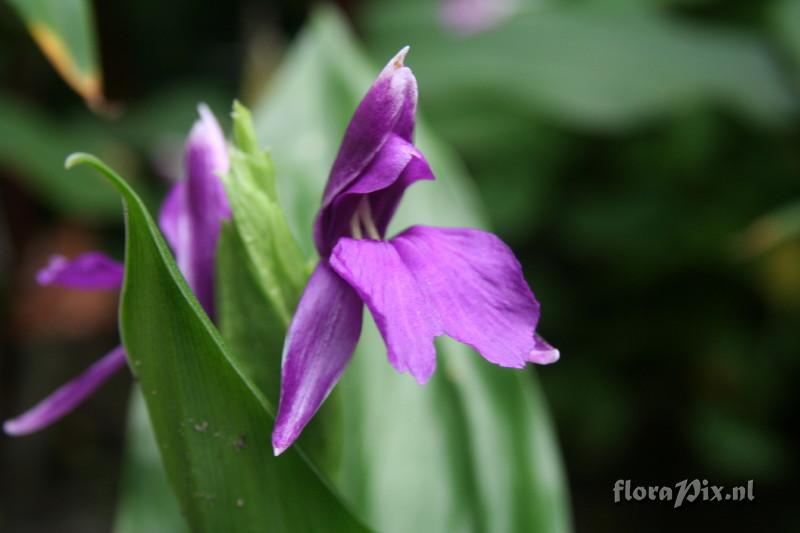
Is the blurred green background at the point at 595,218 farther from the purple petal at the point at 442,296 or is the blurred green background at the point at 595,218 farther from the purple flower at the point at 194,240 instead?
the purple petal at the point at 442,296

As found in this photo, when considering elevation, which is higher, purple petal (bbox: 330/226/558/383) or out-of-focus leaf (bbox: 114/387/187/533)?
purple petal (bbox: 330/226/558/383)

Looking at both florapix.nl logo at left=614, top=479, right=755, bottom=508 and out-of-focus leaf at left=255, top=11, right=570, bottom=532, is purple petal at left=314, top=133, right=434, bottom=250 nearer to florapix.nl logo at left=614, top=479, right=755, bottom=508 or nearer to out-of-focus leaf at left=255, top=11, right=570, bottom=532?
out-of-focus leaf at left=255, top=11, right=570, bottom=532

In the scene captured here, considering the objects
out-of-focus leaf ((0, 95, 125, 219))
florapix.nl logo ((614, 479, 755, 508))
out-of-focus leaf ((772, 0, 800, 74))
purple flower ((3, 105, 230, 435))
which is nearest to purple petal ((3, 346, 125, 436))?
purple flower ((3, 105, 230, 435))

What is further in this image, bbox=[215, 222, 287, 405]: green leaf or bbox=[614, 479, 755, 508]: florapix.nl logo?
bbox=[614, 479, 755, 508]: florapix.nl logo

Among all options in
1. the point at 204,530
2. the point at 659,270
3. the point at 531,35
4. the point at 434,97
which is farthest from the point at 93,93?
the point at 659,270

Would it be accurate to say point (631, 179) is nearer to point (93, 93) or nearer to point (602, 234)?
point (602, 234)

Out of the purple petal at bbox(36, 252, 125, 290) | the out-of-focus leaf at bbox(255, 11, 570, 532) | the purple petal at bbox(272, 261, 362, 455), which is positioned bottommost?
the out-of-focus leaf at bbox(255, 11, 570, 532)

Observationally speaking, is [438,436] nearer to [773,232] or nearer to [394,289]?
[394,289]

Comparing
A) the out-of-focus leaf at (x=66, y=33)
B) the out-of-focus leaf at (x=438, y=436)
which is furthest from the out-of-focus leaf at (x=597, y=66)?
the out-of-focus leaf at (x=66, y=33)
